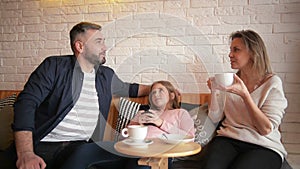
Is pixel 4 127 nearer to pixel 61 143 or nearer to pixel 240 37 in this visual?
pixel 61 143

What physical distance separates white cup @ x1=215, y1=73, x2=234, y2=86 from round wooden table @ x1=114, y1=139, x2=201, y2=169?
0.29 m

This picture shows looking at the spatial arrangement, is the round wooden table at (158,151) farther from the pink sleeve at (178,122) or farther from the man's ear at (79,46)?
the man's ear at (79,46)

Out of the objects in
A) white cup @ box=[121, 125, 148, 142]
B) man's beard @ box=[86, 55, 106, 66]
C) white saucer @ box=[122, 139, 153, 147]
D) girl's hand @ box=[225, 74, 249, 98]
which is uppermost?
man's beard @ box=[86, 55, 106, 66]

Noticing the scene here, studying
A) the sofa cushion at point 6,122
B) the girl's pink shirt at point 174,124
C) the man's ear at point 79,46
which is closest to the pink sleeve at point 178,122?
the girl's pink shirt at point 174,124

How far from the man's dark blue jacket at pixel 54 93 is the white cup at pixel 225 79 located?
67 centimetres

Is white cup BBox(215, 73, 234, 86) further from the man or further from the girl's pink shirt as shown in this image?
the man

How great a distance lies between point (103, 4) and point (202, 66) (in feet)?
2.60

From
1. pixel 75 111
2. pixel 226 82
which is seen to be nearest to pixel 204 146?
pixel 226 82

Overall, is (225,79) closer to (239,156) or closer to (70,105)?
(239,156)

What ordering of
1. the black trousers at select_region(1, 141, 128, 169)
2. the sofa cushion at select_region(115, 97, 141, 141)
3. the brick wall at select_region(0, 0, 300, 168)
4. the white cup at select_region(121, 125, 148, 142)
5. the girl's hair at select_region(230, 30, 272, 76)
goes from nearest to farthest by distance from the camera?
1. the white cup at select_region(121, 125, 148, 142)
2. the black trousers at select_region(1, 141, 128, 169)
3. the girl's hair at select_region(230, 30, 272, 76)
4. the sofa cushion at select_region(115, 97, 141, 141)
5. the brick wall at select_region(0, 0, 300, 168)

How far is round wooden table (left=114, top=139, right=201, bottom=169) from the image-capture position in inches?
44.9

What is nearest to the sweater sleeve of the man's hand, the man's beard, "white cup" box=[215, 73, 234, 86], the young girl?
"white cup" box=[215, 73, 234, 86]

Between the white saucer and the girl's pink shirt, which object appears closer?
the white saucer

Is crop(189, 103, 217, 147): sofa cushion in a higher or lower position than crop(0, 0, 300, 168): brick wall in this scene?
lower
